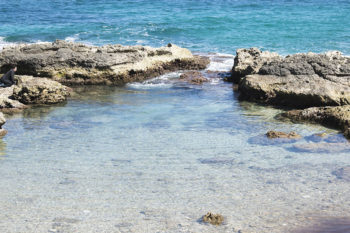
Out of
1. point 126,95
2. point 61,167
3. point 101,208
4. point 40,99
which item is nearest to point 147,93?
point 126,95

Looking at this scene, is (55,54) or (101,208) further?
(55,54)

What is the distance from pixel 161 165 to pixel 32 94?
23.0ft

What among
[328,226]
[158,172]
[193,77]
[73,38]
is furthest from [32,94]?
[73,38]

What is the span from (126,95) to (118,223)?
29.7ft

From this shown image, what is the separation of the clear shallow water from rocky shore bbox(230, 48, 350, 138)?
68 cm

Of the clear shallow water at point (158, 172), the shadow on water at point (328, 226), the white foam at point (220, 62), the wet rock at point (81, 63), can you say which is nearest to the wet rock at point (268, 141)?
the clear shallow water at point (158, 172)

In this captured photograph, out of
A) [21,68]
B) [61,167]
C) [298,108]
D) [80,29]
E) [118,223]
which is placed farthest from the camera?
[80,29]

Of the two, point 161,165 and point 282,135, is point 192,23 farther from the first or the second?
point 161,165

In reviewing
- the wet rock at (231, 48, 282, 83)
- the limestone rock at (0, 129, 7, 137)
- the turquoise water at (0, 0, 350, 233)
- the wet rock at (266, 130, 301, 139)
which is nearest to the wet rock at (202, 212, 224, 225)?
the turquoise water at (0, 0, 350, 233)

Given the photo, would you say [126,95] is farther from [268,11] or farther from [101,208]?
[268,11]

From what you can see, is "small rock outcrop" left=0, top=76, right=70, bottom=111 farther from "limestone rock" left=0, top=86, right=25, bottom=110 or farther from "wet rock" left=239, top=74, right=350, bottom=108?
"wet rock" left=239, top=74, right=350, bottom=108

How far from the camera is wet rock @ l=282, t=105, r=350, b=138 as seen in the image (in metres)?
11.9

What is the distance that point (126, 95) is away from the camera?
1619 cm

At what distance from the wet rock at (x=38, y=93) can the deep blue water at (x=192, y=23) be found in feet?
37.6
